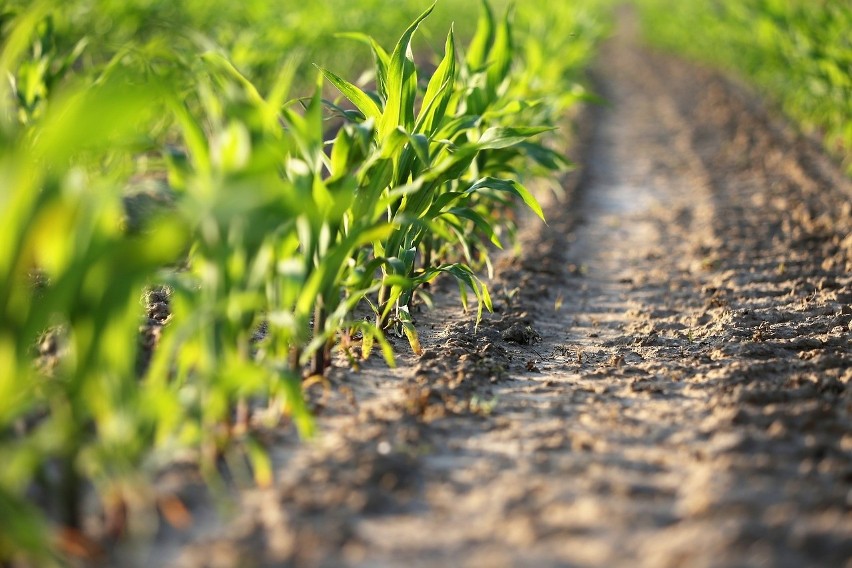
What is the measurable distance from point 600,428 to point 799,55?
22.7ft

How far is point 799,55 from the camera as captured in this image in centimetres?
822

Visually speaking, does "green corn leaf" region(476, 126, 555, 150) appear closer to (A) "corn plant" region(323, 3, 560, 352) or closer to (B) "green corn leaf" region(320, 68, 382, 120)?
(A) "corn plant" region(323, 3, 560, 352)

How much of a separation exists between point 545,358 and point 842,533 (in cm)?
154

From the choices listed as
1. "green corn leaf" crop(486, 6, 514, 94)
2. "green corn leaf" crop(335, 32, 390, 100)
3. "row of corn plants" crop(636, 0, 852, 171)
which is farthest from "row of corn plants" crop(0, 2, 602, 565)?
"row of corn plants" crop(636, 0, 852, 171)

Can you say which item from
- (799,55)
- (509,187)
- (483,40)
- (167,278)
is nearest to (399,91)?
(509,187)

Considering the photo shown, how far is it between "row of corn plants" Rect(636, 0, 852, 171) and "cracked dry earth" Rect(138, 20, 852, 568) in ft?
7.68

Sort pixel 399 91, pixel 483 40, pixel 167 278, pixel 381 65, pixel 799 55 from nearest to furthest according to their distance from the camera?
pixel 167 278, pixel 399 91, pixel 381 65, pixel 483 40, pixel 799 55

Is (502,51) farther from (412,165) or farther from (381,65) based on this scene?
(412,165)

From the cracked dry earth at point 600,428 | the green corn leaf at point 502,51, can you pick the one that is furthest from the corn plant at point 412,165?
the green corn leaf at point 502,51

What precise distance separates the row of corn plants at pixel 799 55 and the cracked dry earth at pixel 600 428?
234 centimetres

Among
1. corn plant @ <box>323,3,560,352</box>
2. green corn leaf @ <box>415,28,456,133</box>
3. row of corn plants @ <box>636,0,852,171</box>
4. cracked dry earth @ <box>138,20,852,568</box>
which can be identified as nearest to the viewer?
cracked dry earth @ <box>138,20,852,568</box>

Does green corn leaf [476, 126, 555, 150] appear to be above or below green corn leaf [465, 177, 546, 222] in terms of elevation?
above

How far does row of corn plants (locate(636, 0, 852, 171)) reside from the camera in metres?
7.13

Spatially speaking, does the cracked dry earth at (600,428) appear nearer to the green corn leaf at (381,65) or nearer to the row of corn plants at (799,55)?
the green corn leaf at (381,65)
